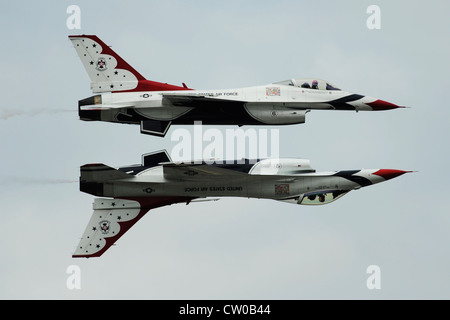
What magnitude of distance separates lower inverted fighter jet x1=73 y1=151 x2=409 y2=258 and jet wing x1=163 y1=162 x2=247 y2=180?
3 centimetres

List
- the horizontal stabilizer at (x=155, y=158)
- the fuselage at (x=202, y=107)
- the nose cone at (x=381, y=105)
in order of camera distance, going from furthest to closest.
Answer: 1. the nose cone at (x=381, y=105)
2. the fuselage at (x=202, y=107)
3. the horizontal stabilizer at (x=155, y=158)

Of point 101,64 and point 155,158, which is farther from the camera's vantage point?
point 101,64

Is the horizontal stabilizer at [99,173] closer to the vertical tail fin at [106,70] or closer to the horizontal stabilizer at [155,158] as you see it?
the horizontal stabilizer at [155,158]

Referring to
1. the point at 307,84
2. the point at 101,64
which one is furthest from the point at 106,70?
the point at 307,84

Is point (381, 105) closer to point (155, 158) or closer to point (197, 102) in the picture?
point (197, 102)

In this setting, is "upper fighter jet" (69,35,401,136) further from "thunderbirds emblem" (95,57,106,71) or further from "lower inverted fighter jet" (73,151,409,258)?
"lower inverted fighter jet" (73,151,409,258)

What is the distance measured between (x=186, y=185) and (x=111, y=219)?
2843 mm

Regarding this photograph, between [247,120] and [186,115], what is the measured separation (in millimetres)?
2062

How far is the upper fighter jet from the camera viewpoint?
45656 millimetres

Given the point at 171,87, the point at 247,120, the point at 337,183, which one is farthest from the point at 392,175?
the point at 171,87

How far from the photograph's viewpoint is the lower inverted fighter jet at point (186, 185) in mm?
45094

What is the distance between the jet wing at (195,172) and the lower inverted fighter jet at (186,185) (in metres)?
0.03

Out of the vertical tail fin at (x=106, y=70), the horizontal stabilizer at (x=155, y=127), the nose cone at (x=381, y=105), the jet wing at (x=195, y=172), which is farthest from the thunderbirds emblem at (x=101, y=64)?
the nose cone at (x=381, y=105)

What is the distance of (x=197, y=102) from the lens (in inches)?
1795
